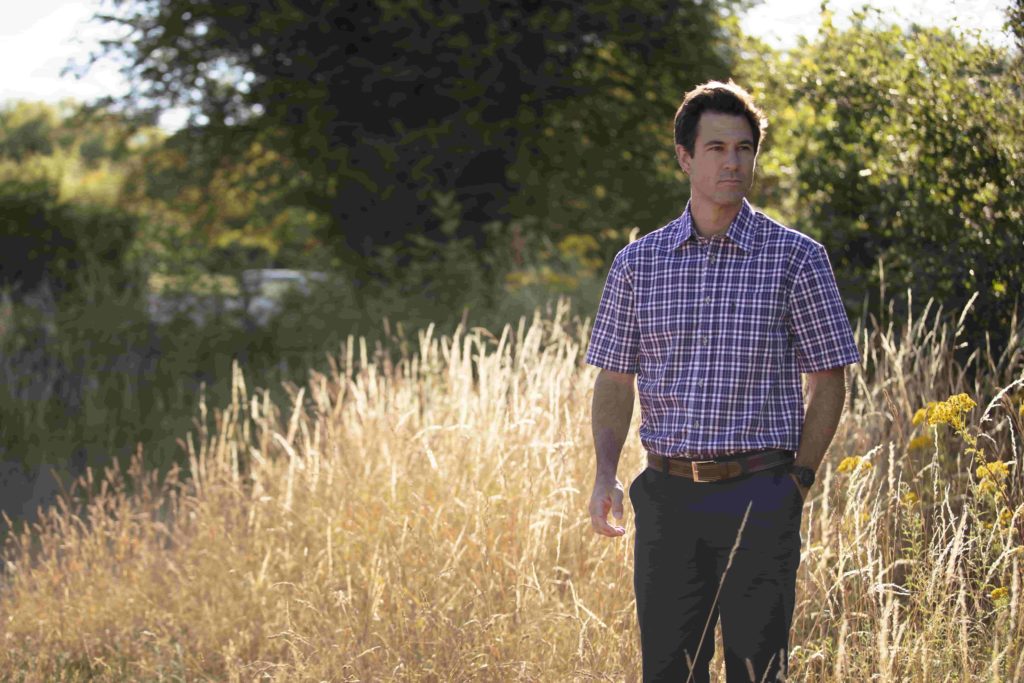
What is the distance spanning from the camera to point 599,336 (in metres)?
3.02

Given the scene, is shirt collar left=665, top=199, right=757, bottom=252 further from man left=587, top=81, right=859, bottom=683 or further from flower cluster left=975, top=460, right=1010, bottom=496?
flower cluster left=975, top=460, right=1010, bottom=496

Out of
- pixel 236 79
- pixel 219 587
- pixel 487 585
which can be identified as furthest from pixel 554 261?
pixel 487 585

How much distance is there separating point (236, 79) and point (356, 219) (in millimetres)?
1974

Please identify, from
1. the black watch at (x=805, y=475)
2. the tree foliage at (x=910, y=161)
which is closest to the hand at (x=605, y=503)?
the black watch at (x=805, y=475)

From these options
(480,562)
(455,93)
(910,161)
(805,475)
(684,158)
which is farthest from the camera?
(455,93)

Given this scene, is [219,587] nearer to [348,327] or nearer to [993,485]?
[993,485]

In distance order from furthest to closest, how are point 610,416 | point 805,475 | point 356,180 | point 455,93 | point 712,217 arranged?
point 356,180 → point 455,93 → point 610,416 → point 712,217 → point 805,475

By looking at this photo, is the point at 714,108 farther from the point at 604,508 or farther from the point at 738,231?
the point at 604,508

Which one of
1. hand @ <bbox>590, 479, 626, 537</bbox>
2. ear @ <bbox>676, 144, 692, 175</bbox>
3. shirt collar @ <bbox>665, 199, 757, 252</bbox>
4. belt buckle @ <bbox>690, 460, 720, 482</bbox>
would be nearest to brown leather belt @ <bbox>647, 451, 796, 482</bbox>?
belt buckle @ <bbox>690, 460, 720, 482</bbox>

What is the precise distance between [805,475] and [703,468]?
228mm

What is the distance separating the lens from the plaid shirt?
2709 mm

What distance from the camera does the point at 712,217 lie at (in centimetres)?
280

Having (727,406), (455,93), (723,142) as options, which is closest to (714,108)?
(723,142)

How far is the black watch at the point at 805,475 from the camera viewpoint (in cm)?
268
